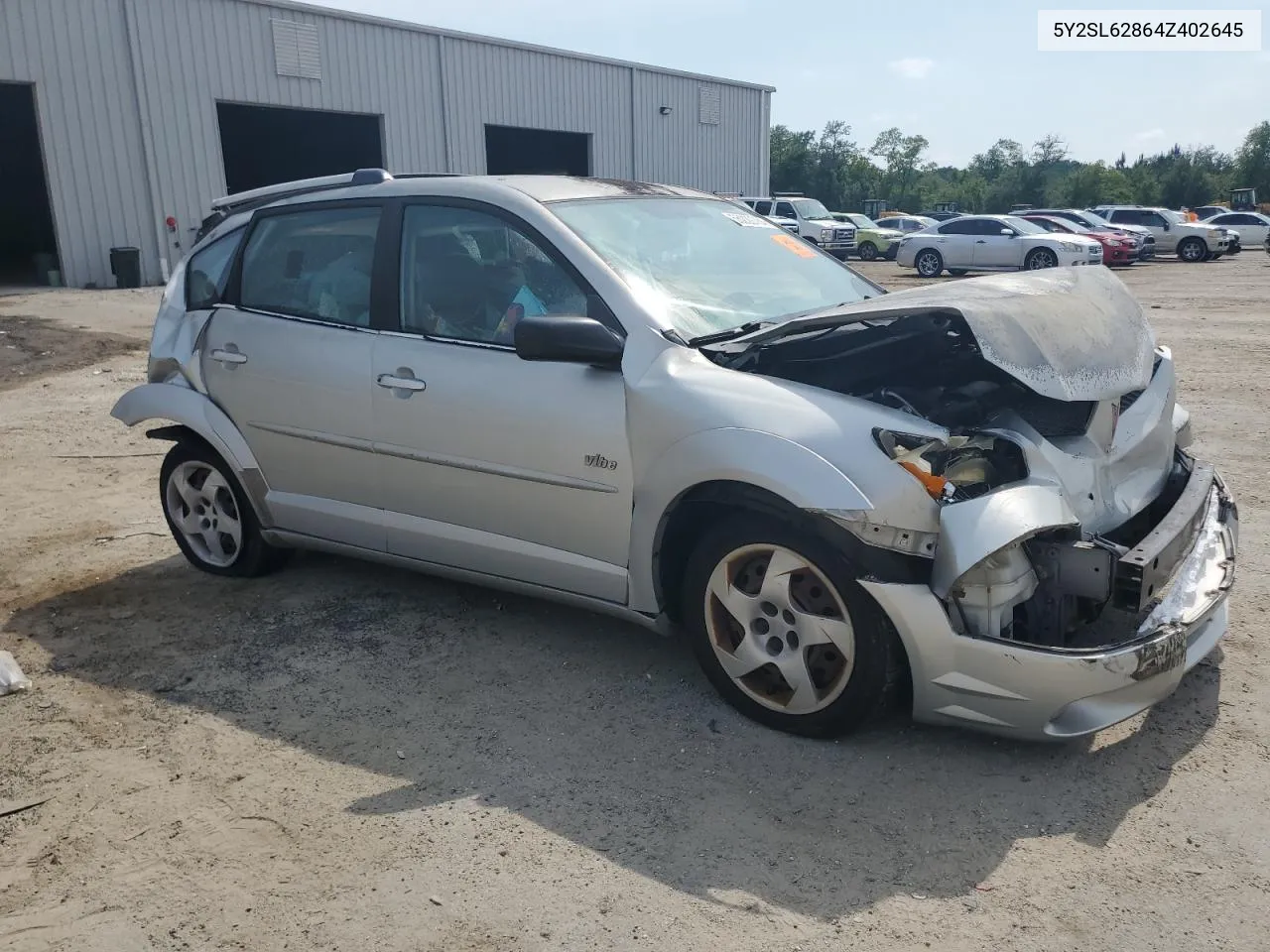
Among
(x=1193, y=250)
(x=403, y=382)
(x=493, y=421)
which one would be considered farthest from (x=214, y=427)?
(x=1193, y=250)

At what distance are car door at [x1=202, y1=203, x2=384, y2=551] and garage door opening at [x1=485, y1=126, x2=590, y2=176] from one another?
2596cm

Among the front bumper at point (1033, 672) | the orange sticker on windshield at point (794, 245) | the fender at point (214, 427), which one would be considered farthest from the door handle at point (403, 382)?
the front bumper at point (1033, 672)

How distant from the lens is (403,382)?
14.0 feet

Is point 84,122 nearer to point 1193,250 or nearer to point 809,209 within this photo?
point 809,209

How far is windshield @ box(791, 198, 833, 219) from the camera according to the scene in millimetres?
32247

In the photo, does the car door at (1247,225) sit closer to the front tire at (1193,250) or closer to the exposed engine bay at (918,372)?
the front tire at (1193,250)

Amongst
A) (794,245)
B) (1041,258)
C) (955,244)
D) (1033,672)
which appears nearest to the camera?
(1033,672)

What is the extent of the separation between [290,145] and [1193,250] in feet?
86.9

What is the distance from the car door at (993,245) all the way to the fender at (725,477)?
75.5 ft

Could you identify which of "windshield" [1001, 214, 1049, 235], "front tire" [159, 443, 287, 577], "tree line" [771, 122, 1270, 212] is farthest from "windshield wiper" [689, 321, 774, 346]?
"tree line" [771, 122, 1270, 212]

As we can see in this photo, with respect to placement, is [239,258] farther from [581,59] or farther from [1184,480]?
[581,59]

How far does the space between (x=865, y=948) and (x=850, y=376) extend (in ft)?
6.50

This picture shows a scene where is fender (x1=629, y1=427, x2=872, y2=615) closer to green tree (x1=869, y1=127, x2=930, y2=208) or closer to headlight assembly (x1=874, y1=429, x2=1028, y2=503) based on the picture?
headlight assembly (x1=874, y1=429, x2=1028, y2=503)

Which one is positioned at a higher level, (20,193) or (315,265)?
(20,193)
